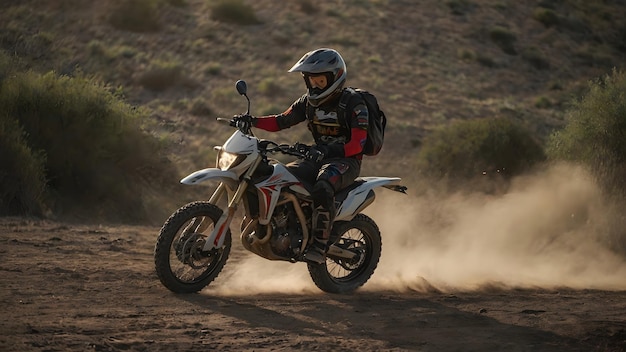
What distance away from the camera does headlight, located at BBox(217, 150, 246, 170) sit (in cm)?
834

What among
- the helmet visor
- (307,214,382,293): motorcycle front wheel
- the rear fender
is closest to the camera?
the helmet visor

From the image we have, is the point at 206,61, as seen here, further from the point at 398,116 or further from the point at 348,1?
the point at 348,1

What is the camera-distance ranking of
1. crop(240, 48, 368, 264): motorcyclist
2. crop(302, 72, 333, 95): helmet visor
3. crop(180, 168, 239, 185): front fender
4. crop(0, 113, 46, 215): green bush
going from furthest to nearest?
crop(0, 113, 46, 215): green bush
crop(302, 72, 333, 95): helmet visor
crop(240, 48, 368, 264): motorcyclist
crop(180, 168, 239, 185): front fender

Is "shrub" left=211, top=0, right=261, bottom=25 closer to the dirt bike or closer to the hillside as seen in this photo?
the hillside

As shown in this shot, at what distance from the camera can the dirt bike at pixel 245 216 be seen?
8297mm

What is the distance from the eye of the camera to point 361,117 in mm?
8828

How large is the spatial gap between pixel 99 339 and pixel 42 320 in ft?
2.31

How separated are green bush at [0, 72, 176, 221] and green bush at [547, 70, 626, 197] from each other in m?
7.17

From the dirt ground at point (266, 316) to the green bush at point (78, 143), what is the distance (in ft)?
14.0

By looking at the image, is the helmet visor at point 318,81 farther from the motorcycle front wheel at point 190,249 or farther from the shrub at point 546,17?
the shrub at point 546,17

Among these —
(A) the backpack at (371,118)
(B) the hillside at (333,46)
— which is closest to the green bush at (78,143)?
(B) the hillside at (333,46)

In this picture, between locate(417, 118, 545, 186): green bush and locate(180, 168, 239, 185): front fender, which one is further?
locate(417, 118, 545, 186): green bush

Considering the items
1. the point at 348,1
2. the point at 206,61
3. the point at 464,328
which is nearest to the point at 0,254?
the point at 464,328

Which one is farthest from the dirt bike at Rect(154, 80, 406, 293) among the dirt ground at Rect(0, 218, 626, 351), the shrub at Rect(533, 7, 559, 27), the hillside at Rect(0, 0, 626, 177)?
the shrub at Rect(533, 7, 559, 27)
